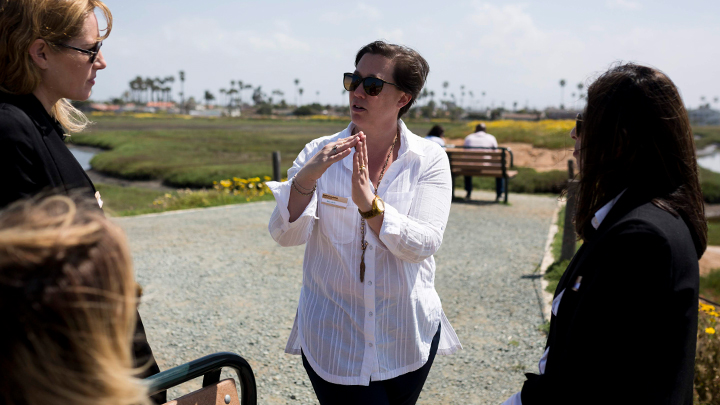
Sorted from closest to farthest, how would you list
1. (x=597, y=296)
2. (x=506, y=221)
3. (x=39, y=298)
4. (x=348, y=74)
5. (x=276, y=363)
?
(x=39, y=298)
(x=597, y=296)
(x=348, y=74)
(x=276, y=363)
(x=506, y=221)

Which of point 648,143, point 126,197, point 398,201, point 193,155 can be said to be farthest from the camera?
point 193,155

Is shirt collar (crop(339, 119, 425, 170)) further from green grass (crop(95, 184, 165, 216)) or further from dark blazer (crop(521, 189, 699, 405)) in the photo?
green grass (crop(95, 184, 165, 216))

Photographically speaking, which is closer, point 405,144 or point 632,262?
point 632,262

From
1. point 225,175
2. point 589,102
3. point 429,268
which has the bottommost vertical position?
point 225,175

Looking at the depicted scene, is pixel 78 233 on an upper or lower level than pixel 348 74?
lower

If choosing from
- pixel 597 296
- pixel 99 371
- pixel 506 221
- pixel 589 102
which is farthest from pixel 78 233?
pixel 506 221

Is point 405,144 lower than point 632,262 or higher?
higher

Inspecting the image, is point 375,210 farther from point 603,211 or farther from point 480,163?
point 480,163

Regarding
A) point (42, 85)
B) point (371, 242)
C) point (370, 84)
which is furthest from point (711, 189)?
point (42, 85)

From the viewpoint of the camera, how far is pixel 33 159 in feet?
6.05

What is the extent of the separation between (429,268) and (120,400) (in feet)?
5.23

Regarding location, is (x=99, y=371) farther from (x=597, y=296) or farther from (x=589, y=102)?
(x=589, y=102)

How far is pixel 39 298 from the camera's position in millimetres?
969

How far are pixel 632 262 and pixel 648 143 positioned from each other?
1.16 feet
